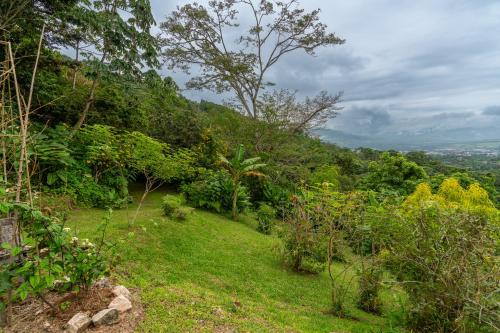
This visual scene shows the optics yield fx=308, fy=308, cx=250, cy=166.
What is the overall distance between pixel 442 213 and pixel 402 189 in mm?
17236

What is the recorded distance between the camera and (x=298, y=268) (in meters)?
7.30

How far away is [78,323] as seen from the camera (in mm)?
3008

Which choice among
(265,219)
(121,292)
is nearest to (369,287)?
(121,292)

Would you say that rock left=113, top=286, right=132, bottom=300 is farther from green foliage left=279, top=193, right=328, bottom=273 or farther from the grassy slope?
green foliage left=279, top=193, right=328, bottom=273

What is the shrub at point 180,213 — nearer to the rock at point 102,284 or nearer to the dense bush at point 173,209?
the dense bush at point 173,209

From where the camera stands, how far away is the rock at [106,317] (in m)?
3.11

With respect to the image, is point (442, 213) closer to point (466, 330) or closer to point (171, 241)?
point (466, 330)

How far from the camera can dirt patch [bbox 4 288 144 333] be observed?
9.98 ft

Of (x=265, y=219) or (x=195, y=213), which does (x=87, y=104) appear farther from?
(x=265, y=219)

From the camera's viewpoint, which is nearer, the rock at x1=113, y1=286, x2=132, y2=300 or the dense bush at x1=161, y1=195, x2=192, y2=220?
the rock at x1=113, y1=286, x2=132, y2=300

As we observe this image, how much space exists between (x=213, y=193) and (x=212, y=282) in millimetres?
5610

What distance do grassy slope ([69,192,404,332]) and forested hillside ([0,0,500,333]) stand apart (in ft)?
0.14

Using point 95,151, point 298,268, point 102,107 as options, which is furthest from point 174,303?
point 102,107

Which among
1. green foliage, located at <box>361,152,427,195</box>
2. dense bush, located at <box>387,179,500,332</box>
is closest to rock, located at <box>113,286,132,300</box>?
→ dense bush, located at <box>387,179,500,332</box>
